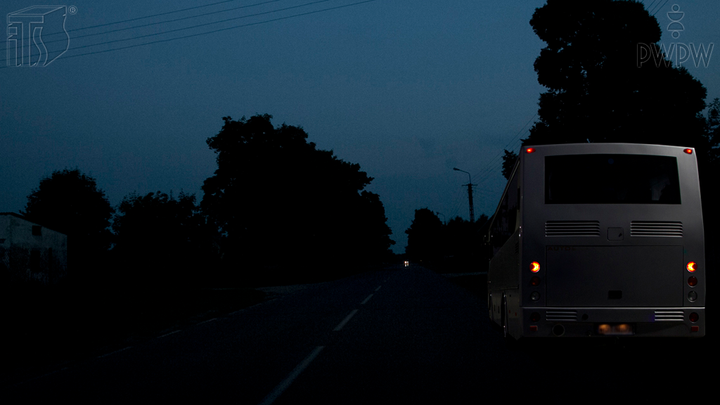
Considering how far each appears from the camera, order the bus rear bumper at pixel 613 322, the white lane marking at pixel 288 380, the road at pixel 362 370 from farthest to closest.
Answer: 1. the bus rear bumper at pixel 613 322
2. the road at pixel 362 370
3. the white lane marking at pixel 288 380

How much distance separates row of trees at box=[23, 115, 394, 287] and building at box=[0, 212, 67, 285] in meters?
1.88

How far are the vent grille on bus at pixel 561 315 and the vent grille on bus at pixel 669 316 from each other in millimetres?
995

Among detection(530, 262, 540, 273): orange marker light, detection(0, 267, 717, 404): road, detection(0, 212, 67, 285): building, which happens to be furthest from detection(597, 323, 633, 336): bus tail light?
detection(0, 212, 67, 285): building

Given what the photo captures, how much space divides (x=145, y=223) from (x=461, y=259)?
142 ft

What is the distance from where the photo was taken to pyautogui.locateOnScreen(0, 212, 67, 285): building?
48562mm

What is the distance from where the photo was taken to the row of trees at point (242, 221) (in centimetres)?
4703

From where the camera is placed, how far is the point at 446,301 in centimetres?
2003

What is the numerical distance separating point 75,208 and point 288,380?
86861 millimetres

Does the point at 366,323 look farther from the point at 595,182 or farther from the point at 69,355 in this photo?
the point at 595,182

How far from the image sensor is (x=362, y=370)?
7.91 meters

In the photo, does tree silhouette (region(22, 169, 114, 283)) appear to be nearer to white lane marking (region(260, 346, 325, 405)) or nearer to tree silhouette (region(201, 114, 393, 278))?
tree silhouette (region(201, 114, 393, 278))

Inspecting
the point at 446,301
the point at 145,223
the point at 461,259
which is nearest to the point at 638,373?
the point at 446,301

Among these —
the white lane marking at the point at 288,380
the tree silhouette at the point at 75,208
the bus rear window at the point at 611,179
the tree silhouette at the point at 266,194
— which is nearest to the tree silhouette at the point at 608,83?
the bus rear window at the point at 611,179

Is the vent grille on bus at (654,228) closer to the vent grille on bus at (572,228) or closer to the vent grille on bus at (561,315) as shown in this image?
the vent grille on bus at (572,228)
